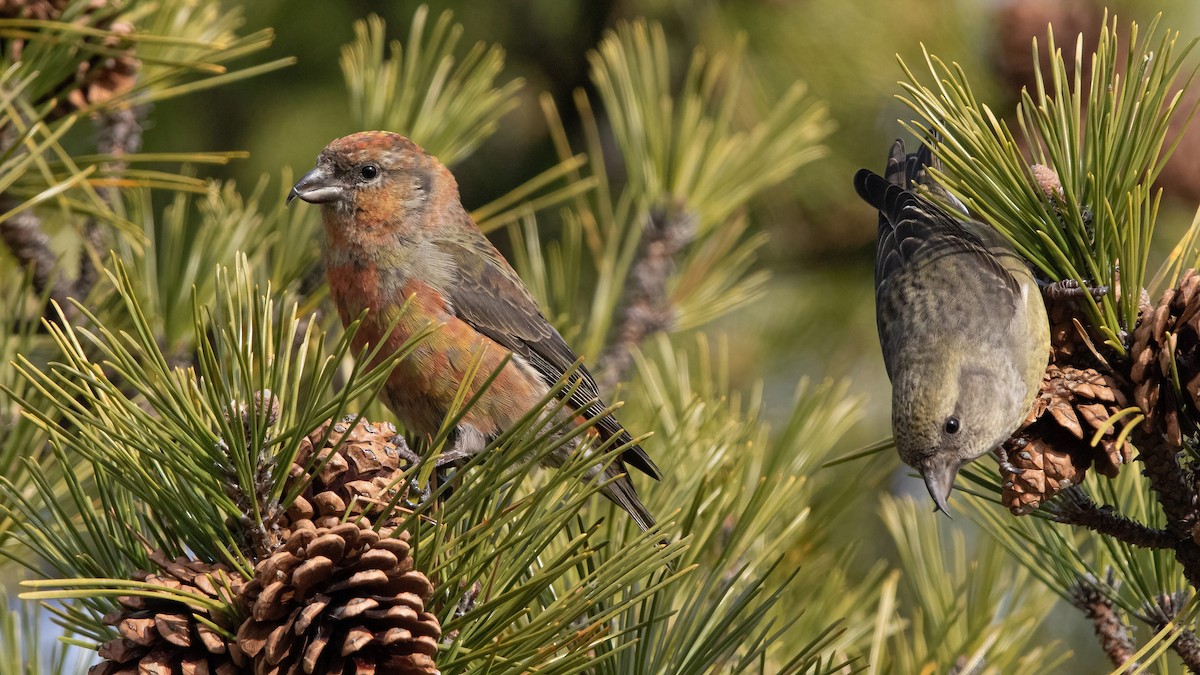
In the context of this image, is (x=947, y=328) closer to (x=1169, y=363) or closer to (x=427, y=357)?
(x=1169, y=363)

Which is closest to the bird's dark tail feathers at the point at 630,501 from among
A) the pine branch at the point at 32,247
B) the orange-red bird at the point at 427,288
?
the orange-red bird at the point at 427,288

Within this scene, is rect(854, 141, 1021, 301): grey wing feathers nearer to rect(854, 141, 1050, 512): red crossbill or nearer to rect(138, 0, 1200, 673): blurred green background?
rect(854, 141, 1050, 512): red crossbill

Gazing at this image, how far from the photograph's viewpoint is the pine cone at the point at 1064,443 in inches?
79.4

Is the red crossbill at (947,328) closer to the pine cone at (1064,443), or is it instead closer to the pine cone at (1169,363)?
the pine cone at (1064,443)

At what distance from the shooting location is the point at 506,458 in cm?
171

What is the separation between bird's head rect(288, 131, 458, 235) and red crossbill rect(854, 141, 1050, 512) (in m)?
1.34

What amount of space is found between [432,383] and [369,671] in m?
1.56

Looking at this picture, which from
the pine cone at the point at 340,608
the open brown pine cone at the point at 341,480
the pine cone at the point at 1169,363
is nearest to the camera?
the pine cone at the point at 340,608

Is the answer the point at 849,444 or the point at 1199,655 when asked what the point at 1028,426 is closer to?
the point at 1199,655

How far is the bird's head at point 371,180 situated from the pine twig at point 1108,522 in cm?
214

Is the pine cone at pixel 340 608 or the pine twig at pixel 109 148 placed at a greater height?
the pine twig at pixel 109 148

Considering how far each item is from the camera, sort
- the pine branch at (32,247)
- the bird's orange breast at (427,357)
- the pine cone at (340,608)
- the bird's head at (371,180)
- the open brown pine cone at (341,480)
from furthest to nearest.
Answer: the bird's head at (371,180) < the bird's orange breast at (427,357) < the pine branch at (32,247) < the open brown pine cone at (341,480) < the pine cone at (340,608)

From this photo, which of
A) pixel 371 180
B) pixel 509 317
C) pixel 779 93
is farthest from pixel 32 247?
pixel 779 93

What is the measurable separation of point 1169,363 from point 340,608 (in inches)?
55.2
